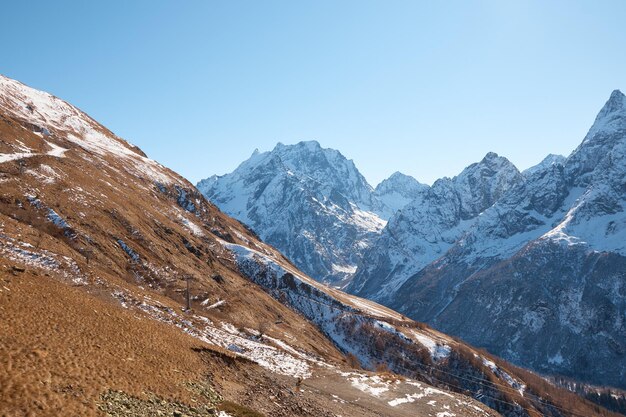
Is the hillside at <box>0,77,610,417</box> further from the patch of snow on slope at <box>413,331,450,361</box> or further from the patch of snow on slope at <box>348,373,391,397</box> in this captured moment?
the patch of snow on slope at <box>413,331,450,361</box>

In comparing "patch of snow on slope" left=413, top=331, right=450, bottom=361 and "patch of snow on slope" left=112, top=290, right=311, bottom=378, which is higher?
"patch of snow on slope" left=112, top=290, right=311, bottom=378

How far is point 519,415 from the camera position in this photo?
497 ft

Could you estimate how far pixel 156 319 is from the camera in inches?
1957

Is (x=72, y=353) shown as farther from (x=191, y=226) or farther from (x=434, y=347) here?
(x=434, y=347)

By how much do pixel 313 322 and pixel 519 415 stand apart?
77.9 meters

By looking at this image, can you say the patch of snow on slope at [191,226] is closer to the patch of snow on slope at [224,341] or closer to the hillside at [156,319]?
the hillside at [156,319]

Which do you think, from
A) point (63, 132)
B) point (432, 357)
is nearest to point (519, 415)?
point (432, 357)

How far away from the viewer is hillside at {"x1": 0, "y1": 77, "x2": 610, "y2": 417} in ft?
81.3

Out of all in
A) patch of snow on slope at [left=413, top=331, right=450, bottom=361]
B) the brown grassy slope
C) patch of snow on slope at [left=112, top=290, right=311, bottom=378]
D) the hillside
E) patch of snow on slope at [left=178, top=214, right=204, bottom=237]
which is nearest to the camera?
the brown grassy slope

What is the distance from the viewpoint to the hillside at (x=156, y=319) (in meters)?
24.8

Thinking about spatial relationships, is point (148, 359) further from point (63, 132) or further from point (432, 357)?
point (63, 132)

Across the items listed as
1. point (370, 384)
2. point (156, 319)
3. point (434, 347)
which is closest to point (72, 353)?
point (156, 319)

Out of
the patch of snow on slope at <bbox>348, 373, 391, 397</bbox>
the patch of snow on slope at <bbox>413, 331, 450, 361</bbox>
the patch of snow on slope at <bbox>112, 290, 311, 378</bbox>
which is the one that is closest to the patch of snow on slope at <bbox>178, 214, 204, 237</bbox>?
the patch of snow on slope at <bbox>112, 290, 311, 378</bbox>

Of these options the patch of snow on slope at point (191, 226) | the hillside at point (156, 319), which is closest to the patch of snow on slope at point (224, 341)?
the hillside at point (156, 319)
